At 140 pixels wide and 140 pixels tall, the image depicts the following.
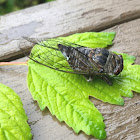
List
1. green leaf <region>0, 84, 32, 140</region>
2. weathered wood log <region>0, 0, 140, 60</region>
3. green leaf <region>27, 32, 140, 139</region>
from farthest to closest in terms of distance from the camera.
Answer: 1. weathered wood log <region>0, 0, 140, 60</region>
2. green leaf <region>27, 32, 140, 139</region>
3. green leaf <region>0, 84, 32, 140</region>

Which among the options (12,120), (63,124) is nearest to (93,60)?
(63,124)

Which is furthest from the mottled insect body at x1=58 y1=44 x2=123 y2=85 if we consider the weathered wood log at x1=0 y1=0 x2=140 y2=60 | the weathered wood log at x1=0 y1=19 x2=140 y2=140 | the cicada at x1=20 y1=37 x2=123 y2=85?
the weathered wood log at x1=0 y1=0 x2=140 y2=60

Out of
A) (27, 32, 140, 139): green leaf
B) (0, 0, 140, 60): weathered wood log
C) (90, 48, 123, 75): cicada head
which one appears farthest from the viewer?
(0, 0, 140, 60): weathered wood log

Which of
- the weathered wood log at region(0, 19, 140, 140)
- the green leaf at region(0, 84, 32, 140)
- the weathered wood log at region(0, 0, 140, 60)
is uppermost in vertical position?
the weathered wood log at region(0, 0, 140, 60)

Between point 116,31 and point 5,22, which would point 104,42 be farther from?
point 5,22

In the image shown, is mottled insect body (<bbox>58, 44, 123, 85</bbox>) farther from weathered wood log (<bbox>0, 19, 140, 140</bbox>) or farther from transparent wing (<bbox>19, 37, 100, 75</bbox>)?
weathered wood log (<bbox>0, 19, 140, 140</bbox>)

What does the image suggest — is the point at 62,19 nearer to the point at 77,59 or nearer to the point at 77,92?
the point at 77,59
